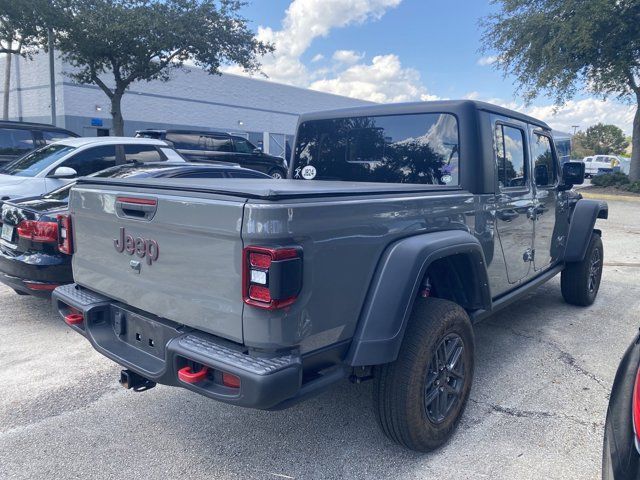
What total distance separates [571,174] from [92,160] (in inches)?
265

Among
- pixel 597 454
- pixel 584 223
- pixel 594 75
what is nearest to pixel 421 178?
pixel 597 454

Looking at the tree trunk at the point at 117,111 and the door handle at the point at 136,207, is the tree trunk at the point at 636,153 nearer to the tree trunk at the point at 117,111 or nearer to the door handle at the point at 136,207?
the tree trunk at the point at 117,111

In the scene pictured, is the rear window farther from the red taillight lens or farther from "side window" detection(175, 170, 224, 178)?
"side window" detection(175, 170, 224, 178)

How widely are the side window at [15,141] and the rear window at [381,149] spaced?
775 cm

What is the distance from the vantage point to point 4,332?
4.69 meters

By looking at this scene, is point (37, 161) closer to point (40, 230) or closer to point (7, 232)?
point (7, 232)

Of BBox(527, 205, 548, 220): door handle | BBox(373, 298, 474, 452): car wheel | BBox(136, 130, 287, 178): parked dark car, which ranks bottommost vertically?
BBox(373, 298, 474, 452): car wheel

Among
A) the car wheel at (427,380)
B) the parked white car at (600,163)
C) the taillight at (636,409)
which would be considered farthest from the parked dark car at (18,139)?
the parked white car at (600,163)

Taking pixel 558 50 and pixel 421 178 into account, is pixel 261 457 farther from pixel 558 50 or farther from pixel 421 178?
pixel 558 50

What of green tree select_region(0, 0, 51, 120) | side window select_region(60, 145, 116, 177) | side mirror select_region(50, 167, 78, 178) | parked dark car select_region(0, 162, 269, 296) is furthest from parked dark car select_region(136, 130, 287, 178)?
parked dark car select_region(0, 162, 269, 296)

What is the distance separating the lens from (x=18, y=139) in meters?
9.86

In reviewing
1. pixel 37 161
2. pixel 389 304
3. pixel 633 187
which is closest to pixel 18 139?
pixel 37 161

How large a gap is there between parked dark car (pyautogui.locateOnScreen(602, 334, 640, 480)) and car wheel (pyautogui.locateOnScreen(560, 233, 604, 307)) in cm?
347

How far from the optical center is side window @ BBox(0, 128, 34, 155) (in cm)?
974
